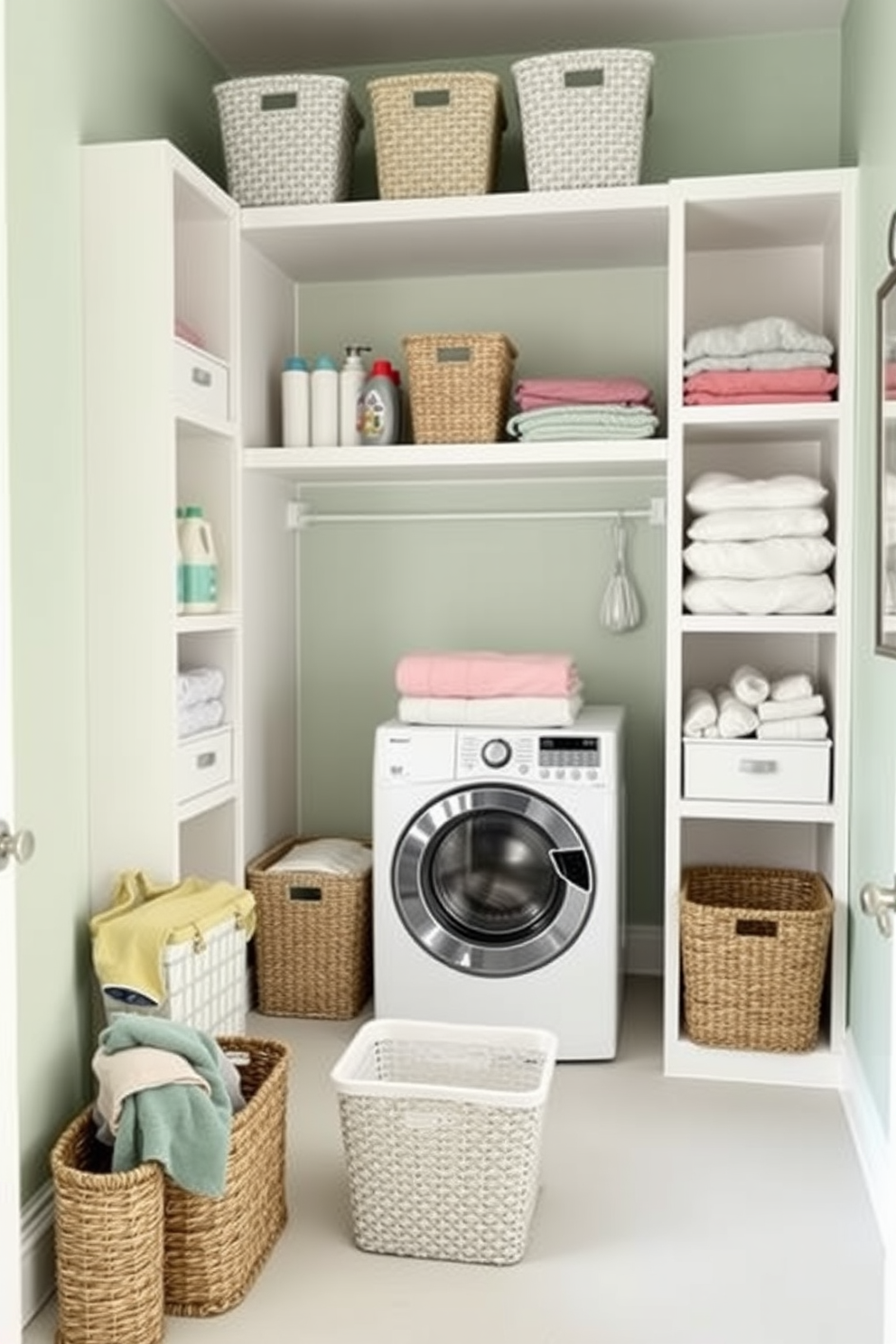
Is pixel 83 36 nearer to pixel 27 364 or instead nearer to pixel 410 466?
pixel 27 364

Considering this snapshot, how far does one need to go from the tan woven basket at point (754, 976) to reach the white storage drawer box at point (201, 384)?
5.33 ft

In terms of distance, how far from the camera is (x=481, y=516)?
3838 millimetres

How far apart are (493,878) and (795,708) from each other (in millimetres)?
861

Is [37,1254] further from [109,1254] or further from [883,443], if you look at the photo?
[883,443]

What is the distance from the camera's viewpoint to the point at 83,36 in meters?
2.68

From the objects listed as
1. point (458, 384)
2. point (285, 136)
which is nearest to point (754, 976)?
point (458, 384)

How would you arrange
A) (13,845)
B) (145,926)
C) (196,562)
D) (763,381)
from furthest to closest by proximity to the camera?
(763,381), (196,562), (145,926), (13,845)

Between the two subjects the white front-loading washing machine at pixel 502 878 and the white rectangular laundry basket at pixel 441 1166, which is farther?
the white front-loading washing machine at pixel 502 878

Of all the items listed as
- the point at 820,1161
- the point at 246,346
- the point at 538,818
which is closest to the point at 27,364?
the point at 246,346

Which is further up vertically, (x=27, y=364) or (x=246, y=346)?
(x=246, y=346)

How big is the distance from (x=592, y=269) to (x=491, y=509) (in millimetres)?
739

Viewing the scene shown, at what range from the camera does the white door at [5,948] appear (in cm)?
164

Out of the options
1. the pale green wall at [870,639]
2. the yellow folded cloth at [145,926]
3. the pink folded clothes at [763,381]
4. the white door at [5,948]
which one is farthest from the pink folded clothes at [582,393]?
the white door at [5,948]

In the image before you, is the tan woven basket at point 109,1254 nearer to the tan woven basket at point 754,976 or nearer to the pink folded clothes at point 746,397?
the tan woven basket at point 754,976
